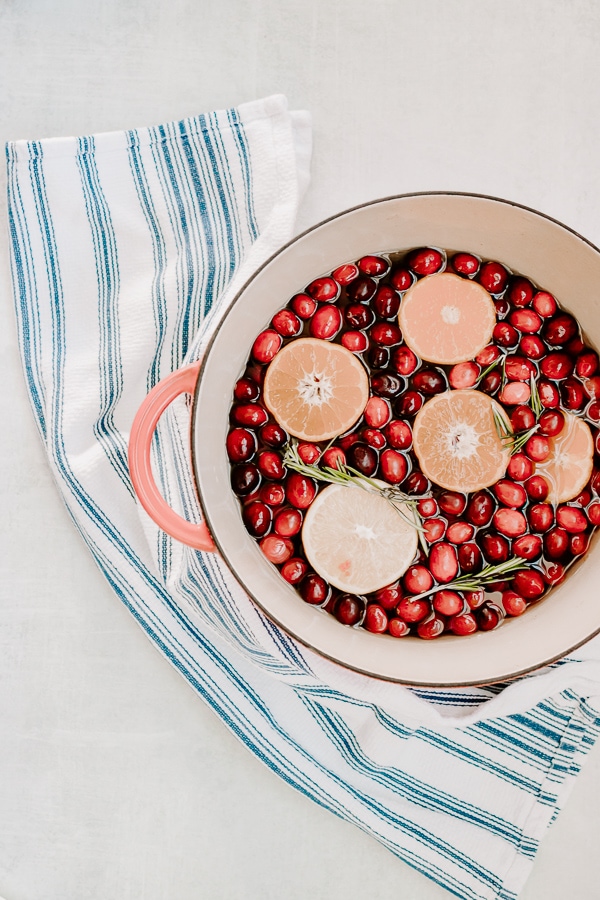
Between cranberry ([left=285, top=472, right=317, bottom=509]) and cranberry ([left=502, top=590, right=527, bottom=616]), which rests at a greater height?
cranberry ([left=285, top=472, right=317, bottom=509])

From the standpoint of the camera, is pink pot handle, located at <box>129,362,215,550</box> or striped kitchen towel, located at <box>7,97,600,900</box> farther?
striped kitchen towel, located at <box>7,97,600,900</box>

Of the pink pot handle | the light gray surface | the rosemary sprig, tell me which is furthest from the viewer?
the light gray surface

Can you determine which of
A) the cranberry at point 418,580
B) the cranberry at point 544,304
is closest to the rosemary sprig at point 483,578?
the cranberry at point 418,580

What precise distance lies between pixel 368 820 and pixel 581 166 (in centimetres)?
101

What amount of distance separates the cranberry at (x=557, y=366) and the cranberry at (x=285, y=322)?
334 millimetres

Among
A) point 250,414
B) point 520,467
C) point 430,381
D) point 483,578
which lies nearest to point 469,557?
point 483,578

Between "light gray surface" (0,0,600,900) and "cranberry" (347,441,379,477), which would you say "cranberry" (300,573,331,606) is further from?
"light gray surface" (0,0,600,900)

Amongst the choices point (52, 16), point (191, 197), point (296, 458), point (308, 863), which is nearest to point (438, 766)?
point (308, 863)

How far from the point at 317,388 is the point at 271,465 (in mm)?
117

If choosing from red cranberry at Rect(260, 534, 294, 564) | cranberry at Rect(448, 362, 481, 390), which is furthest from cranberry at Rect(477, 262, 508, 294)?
red cranberry at Rect(260, 534, 294, 564)

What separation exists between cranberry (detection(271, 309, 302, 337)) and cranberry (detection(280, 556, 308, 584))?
30 centimetres

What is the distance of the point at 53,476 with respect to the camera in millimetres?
1135

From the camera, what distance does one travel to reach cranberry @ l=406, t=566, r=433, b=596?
3.30 feet

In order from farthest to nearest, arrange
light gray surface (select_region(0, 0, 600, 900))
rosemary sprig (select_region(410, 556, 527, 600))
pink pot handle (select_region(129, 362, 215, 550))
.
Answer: light gray surface (select_region(0, 0, 600, 900)) < rosemary sprig (select_region(410, 556, 527, 600)) < pink pot handle (select_region(129, 362, 215, 550))
